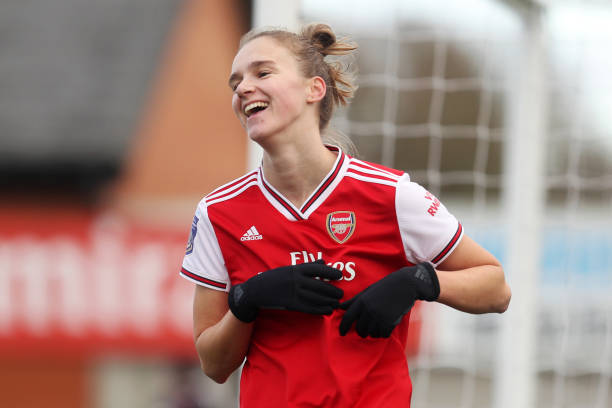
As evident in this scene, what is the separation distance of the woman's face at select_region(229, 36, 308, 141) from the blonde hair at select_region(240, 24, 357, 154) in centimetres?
3

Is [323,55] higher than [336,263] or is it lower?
higher

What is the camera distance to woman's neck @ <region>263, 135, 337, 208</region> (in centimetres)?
215

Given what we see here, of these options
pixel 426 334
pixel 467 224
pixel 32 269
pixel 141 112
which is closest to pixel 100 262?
pixel 32 269

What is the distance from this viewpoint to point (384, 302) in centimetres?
193

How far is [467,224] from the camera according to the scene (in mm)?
4887

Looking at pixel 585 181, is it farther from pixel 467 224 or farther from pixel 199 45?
pixel 199 45

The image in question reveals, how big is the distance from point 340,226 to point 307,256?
4.1 inches

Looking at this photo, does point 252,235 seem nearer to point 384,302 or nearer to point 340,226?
point 340,226

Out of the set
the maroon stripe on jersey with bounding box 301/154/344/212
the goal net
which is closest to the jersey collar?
the maroon stripe on jersey with bounding box 301/154/344/212

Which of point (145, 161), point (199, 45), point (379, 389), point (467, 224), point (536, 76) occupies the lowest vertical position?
point (379, 389)

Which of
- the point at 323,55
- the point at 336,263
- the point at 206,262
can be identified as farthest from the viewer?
the point at 323,55

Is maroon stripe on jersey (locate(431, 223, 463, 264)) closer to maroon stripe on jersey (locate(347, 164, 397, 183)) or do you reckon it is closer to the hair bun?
maroon stripe on jersey (locate(347, 164, 397, 183))

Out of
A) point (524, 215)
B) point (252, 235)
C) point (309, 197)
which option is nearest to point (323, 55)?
point (309, 197)

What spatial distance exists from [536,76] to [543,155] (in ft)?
1.18
